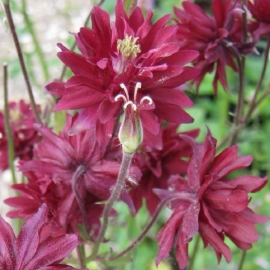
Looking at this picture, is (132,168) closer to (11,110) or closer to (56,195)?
(56,195)

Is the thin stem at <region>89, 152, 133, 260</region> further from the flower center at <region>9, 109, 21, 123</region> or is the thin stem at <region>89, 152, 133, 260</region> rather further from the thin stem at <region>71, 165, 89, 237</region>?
the flower center at <region>9, 109, 21, 123</region>

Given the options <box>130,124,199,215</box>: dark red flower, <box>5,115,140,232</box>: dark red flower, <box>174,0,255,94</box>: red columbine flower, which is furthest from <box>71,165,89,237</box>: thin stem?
<box>174,0,255,94</box>: red columbine flower

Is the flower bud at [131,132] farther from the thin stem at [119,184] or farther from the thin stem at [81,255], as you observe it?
the thin stem at [81,255]

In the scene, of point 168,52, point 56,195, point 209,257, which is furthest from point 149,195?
point 209,257

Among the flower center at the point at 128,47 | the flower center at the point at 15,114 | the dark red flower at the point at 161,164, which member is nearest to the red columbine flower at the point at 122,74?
the flower center at the point at 128,47

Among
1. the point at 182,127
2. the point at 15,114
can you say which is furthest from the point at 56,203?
the point at 182,127

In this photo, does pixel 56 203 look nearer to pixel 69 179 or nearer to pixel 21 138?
pixel 69 179
